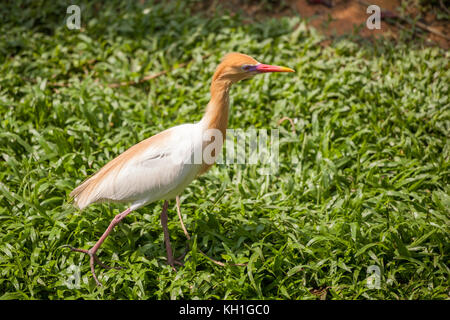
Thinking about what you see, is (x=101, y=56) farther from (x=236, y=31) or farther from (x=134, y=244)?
(x=134, y=244)

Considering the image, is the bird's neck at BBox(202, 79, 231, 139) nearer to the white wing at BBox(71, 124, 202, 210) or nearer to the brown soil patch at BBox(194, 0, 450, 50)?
the white wing at BBox(71, 124, 202, 210)

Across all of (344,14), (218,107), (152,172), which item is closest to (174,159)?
(152,172)

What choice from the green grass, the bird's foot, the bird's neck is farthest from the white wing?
the green grass

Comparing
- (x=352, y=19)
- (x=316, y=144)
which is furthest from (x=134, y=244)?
(x=352, y=19)

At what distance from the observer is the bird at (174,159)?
2.96 meters

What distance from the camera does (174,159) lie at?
2.97 metres

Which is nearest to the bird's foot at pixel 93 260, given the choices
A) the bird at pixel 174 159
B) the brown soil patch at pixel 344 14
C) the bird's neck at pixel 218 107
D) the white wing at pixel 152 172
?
the bird at pixel 174 159

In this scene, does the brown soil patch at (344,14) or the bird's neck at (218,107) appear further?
the brown soil patch at (344,14)

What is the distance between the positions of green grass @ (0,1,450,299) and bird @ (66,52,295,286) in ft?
1.40

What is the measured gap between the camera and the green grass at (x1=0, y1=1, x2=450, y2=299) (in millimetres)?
3051

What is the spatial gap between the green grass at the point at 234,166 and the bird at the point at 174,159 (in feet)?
1.40

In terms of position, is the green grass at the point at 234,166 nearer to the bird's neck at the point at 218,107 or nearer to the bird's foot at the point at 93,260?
the bird's foot at the point at 93,260

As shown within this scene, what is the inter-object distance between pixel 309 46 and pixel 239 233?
9.34 ft

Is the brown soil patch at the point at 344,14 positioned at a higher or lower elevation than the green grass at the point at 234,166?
higher
